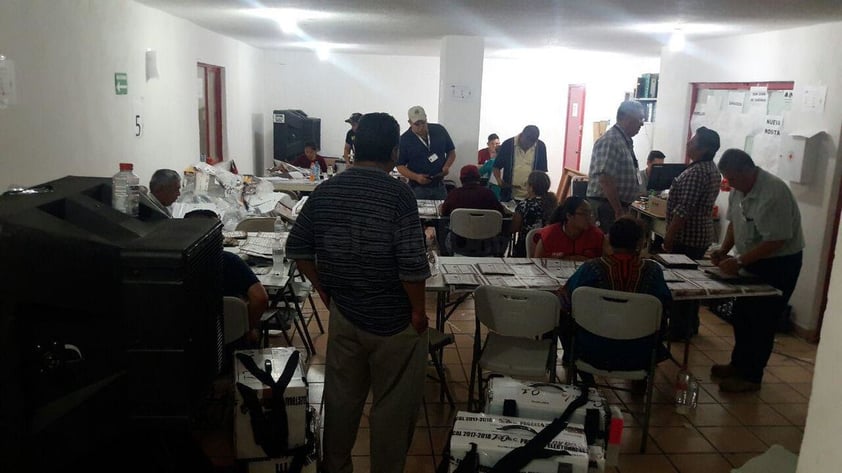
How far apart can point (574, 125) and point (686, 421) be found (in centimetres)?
864

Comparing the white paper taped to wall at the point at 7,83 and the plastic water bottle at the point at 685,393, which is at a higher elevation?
the white paper taped to wall at the point at 7,83

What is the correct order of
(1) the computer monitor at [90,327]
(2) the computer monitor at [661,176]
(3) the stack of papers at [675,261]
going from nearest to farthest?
1. (1) the computer monitor at [90,327]
2. (3) the stack of papers at [675,261]
3. (2) the computer monitor at [661,176]

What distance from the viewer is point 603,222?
4.96 m

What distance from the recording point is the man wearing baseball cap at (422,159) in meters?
6.12

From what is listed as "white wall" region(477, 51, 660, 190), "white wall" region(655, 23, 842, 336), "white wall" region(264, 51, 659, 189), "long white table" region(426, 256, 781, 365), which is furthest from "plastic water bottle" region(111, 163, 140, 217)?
"white wall" region(477, 51, 660, 190)

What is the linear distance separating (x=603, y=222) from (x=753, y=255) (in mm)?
1413

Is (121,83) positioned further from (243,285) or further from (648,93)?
(648,93)

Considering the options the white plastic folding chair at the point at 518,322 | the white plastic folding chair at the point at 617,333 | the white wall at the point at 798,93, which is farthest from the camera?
the white wall at the point at 798,93

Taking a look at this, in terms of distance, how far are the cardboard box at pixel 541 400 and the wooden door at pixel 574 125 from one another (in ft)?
29.9

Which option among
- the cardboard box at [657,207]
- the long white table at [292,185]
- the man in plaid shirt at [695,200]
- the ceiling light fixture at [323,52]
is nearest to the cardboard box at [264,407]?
the man in plaid shirt at [695,200]

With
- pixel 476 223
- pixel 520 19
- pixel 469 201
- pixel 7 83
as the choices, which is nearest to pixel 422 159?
pixel 469 201

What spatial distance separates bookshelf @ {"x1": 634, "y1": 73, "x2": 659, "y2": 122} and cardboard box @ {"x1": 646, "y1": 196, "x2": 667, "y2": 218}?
275 centimetres

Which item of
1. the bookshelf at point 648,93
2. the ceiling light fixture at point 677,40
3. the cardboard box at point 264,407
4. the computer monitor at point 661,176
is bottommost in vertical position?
the cardboard box at point 264,407

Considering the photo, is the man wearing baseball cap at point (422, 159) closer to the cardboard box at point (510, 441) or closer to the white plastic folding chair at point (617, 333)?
the white plastic folding chair at point (617, 333)
